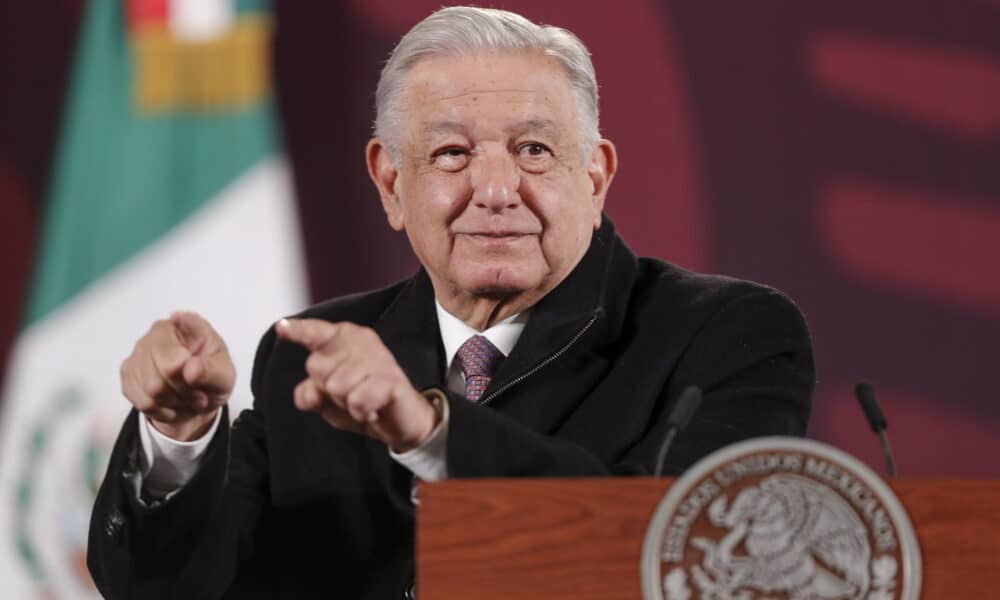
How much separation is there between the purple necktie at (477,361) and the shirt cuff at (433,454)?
491 millimetres

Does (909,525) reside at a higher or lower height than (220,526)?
higher

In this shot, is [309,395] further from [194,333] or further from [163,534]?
[163,534]

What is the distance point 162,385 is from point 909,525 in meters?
0.86

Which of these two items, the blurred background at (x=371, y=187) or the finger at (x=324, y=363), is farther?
the blurred background at (x=371, y=187)

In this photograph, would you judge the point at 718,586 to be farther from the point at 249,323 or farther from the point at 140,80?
the point at 140,80

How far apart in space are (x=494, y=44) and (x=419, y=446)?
0.80 meters

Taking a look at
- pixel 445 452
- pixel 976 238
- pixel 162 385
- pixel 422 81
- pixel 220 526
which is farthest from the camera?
pixel 976 238

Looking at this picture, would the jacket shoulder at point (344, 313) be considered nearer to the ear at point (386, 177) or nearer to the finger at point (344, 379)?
the ear at point (386, 177)

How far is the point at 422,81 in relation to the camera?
214cm

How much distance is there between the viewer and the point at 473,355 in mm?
2078

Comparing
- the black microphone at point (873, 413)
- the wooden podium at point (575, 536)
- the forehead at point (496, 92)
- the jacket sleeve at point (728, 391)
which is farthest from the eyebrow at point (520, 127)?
the wooden podium at point (575, 536)

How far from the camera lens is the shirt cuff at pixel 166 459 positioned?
176 cm

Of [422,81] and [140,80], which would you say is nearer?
[422,81]

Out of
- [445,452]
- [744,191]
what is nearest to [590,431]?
[445,452]
